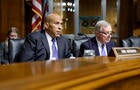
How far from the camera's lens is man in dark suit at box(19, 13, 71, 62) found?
9.27 ft

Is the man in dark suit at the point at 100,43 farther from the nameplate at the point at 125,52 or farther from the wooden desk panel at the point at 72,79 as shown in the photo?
the wooden desk panel at the point at 72,79

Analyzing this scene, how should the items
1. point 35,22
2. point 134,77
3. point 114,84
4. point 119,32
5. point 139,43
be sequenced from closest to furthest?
1. point 114,84
2. point 134,77
3. point 139,43
4. point 35,22
5. point 119,32

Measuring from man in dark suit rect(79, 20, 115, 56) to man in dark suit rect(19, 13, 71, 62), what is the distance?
0.66ft

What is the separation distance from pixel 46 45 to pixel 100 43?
0.60 m

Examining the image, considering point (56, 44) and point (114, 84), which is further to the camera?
point (56, 44)

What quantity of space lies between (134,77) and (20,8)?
15.6ft

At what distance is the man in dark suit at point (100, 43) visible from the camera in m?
3.05

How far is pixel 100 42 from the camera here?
3.18 meters

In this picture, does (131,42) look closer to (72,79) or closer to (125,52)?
(125,52)

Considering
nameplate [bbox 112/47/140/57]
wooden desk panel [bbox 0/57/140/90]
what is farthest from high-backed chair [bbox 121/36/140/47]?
wooden desk panel [bbox 0/57/140/90]

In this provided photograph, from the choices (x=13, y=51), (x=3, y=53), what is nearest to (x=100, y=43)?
(x=13, y=51)

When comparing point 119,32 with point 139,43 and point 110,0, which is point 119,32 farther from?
point 139,43

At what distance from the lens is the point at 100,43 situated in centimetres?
317

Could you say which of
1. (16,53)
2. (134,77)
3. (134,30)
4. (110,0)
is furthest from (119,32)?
(134,77)
